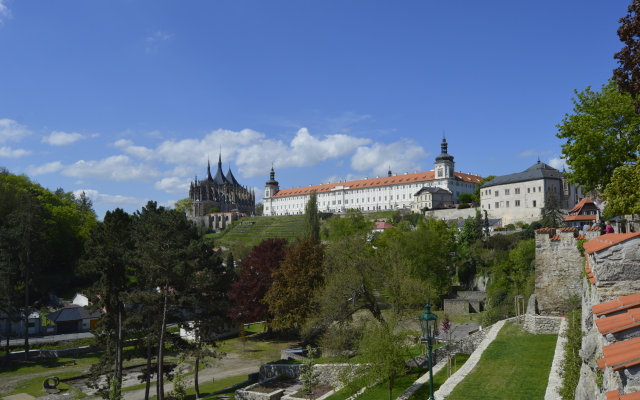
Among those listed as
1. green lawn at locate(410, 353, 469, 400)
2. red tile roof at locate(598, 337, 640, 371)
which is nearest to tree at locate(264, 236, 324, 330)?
green lawn at locate(410, 353, 469, 400)

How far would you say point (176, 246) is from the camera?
2431cm

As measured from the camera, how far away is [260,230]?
11188 centimetres

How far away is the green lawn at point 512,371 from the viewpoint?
39.2 ft

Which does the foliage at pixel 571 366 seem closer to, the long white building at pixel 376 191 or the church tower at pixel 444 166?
the long white building at pixel 376 191

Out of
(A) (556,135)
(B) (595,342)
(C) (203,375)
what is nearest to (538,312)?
(A) (556,135)

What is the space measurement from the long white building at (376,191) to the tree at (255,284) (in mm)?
69793

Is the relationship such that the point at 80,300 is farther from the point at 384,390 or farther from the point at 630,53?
the point at 630,53

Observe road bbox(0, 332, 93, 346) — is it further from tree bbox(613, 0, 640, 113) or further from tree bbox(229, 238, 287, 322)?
tree bbox(613, 0, 640, 113)

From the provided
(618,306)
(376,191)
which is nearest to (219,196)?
(376,191)

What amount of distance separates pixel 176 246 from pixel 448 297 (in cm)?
2965

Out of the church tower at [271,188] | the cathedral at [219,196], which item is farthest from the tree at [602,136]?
the church tower at [271,188]

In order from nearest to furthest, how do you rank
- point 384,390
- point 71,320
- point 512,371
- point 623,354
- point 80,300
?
point 623,354, point 512,371, point 384,390, point 71,320, point 80,300

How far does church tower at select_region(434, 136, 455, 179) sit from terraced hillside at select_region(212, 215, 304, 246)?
37444 millimetres

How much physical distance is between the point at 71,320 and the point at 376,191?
98.8 meters
